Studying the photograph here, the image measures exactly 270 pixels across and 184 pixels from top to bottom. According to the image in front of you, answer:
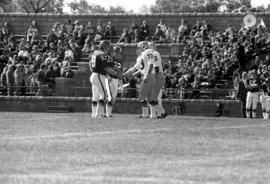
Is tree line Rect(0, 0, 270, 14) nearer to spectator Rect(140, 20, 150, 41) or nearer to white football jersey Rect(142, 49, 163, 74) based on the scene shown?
spectator Rect(140, 20, 150, 41)

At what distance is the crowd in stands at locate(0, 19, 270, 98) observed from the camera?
3656 centimetres

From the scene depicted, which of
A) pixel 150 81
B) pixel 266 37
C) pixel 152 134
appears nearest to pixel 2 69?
pixel 266 37

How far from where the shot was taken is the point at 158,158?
1077cm

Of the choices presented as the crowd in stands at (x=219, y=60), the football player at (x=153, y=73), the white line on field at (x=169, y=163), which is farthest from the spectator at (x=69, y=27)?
the white line on field at (x=169, y=163)

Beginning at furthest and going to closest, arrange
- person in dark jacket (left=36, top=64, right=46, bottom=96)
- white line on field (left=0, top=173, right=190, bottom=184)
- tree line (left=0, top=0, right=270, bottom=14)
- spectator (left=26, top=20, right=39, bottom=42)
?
tree line (left=0, top=0, right=270, bottom=14) → spectator (left=26, top=20, right=39, bottom=42) → person in dark jacket (left=36, top=64, right=46, bottom=96) → white line on field (left=0, top=173, right=190, bottom=184)

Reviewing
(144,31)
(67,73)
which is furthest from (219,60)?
(67,73)

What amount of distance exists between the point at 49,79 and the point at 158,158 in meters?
27.8

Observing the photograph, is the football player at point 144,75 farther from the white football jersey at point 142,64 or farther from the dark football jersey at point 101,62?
the dark football jersey at point 101,62

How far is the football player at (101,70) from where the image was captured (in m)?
23.7

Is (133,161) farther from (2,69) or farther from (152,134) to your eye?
(2,69)

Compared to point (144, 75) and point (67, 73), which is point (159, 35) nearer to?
point (67, 73)

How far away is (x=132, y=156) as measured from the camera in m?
10.9

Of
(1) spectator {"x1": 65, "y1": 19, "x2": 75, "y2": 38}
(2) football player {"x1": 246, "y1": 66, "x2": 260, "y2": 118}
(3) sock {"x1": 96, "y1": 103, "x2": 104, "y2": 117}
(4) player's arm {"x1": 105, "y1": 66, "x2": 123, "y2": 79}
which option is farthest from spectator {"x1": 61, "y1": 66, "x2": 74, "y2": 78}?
(4) player's arm {"x1": 105, "y1": 66, "x2": 123, "y2": 79}

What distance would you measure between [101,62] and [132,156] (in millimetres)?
12938
